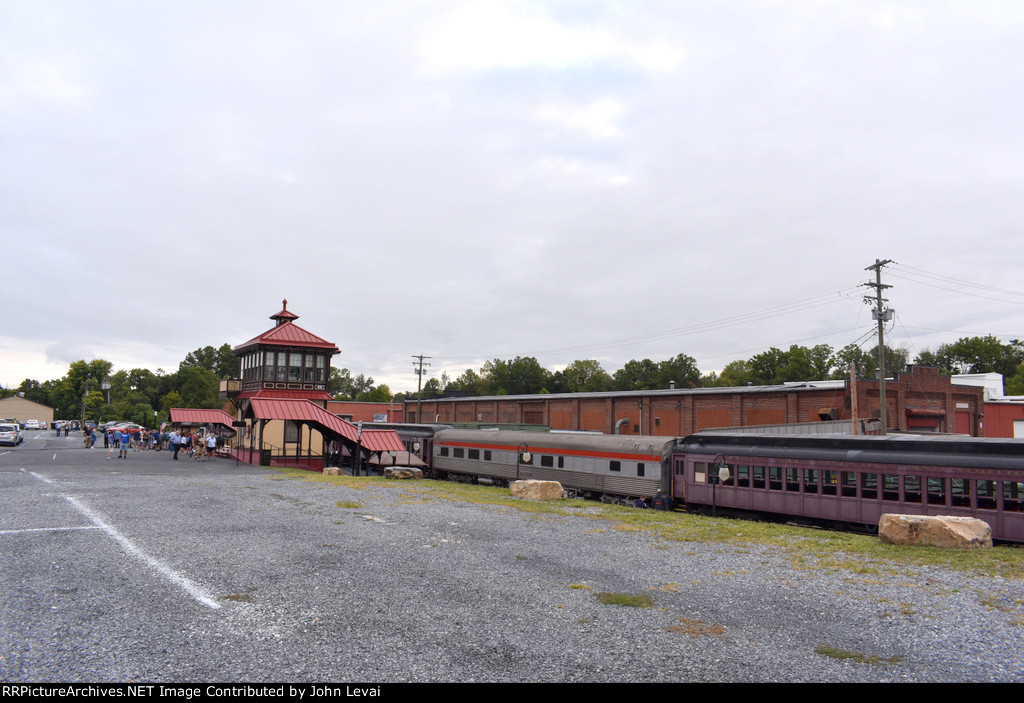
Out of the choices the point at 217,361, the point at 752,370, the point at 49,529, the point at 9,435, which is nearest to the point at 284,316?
the point at 9,435

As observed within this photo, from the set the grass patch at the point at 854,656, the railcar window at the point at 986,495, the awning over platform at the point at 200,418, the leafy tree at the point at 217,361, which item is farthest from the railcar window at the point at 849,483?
the leafy tree at the point at 217,361

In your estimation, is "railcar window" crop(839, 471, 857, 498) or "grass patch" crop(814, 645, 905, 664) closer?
"grass patch" crop(814, 645, 905, 664)

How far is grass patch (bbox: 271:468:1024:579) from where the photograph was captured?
533 inches

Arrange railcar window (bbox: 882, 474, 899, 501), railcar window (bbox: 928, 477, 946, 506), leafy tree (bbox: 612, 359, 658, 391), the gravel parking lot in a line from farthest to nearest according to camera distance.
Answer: leafy tree (bbox: 612, 359, 658, 391) < railcar window (bbox: 882, 474, 899, 501) < railcar window (bbox: 928, 477, 946, 506) < the gravel parking lot

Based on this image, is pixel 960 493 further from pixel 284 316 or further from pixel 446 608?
pixel 284 316

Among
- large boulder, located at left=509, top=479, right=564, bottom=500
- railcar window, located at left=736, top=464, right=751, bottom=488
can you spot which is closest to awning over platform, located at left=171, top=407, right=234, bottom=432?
large boulder, located at left=509, top=479, right=564, bottom=500

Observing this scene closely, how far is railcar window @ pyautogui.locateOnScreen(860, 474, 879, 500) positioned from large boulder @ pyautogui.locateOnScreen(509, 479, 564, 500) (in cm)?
1096

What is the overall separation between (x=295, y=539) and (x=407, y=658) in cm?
730

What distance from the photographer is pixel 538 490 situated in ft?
83.7

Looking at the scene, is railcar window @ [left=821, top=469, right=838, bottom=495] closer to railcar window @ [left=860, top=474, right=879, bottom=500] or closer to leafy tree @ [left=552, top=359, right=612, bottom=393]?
railcar window @ [left=860, top=474, right=879, bottom=500]

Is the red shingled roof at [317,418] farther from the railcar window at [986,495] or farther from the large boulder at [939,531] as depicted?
the railcar window at [986,495]

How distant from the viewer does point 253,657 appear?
751 cm
